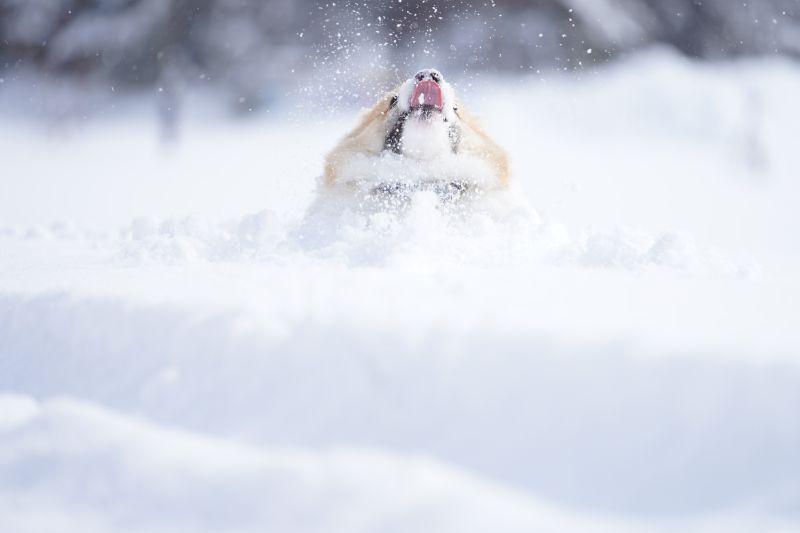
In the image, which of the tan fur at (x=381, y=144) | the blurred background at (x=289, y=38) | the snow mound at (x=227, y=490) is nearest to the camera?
the snow mound at (x=227, y=490)

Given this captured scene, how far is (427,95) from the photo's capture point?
82.0 inches

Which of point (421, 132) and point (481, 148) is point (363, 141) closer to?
point (421, 132)

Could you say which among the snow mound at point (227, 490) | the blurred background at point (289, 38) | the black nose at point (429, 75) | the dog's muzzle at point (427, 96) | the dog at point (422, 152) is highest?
the blurred background at point (289, 38)

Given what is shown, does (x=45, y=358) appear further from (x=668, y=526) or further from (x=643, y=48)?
(x=643, y=48)

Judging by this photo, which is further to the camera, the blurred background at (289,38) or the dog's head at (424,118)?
the blurred background at (289,38)

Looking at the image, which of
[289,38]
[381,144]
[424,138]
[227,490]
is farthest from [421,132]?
[289,38]

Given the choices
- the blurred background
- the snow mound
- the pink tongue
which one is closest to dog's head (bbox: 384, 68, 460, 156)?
the pink tongue

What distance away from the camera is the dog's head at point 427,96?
2.07 meters

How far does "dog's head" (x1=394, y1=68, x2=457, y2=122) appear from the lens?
2.07 metres

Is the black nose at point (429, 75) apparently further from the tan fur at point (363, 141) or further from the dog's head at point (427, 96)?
the tan fur at point (363, 141)

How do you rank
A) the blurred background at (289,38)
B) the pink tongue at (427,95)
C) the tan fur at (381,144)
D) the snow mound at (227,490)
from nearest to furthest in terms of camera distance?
the snow mound at (227,490), the pink tongue at (427,95), the tan fur at (381,144), the blurred background at (289,38)

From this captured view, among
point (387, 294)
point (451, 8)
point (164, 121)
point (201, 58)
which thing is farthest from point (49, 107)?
point (387, 294)

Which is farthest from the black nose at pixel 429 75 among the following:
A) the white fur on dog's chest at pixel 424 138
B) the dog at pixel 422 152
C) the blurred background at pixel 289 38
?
the blurred background at pixel 289 38

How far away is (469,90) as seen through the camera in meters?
7.27
